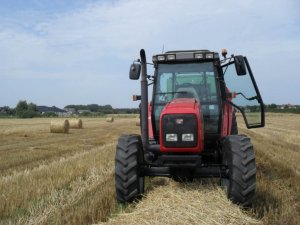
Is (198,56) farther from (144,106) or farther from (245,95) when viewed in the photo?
(144,106)

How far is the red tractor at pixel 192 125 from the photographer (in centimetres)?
598

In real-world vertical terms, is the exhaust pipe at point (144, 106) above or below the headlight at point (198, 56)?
below

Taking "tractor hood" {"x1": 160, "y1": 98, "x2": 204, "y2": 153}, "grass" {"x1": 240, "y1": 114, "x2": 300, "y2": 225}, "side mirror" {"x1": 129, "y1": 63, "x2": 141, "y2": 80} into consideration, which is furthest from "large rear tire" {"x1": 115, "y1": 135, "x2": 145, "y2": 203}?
"grass" {"x1": 240, "y1": 114, "x2": 300, "y2": 225}

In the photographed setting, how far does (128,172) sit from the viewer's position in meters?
6.19

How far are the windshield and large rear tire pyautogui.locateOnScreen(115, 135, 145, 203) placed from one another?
2.56 feet

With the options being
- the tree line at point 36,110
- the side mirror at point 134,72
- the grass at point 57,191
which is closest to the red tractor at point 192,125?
the side mirror at point 134,72

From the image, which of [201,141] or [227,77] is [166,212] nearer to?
[201,141]

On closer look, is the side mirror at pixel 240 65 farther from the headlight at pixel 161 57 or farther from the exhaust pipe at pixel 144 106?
the exhaust pipe at pixel 144 106

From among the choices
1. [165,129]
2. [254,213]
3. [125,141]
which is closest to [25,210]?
[125,141]

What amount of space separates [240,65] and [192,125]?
1.26 metres

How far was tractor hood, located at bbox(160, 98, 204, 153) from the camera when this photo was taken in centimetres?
599

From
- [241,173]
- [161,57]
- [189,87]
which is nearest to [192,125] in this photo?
[241,173]

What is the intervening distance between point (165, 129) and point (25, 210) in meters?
2.16

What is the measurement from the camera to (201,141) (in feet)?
20.0
